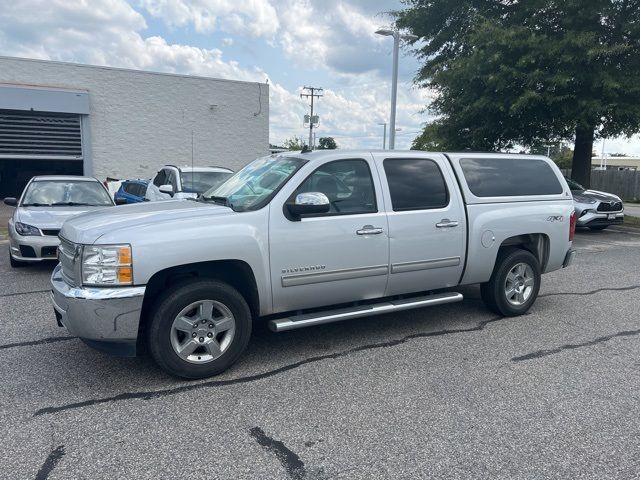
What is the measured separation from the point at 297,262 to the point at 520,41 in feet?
38.5

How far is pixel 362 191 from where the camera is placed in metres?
4.82

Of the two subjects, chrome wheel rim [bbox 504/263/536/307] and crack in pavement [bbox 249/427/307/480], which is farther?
chrome wheel rim [bbox 504/263/536/307]

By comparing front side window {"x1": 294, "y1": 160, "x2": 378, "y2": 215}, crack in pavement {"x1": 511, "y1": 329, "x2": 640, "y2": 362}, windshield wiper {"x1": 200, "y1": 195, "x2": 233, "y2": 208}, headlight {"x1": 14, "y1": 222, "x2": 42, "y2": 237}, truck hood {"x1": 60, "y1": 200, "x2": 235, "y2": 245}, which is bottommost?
crack in pavement {"x1": 511, "y1": 329, "x2": 640, "y2": 362}

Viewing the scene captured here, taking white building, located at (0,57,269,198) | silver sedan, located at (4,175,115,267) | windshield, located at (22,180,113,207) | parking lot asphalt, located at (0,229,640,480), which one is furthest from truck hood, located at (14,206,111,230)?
white building, located at (0,57,269,198)

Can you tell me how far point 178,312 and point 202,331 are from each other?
26 centimetres

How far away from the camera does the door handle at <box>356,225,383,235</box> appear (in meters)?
4.62

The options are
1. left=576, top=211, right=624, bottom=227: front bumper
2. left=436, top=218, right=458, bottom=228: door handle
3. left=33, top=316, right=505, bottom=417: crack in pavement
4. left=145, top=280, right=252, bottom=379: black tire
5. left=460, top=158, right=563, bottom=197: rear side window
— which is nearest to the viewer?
left=33, top=316, right=505, bottom=417: crack in pavement

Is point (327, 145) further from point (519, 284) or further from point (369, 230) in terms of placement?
point (369, 230)

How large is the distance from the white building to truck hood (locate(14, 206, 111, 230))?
43.4 ft

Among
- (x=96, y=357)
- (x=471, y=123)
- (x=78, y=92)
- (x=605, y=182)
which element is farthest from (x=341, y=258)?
(x=605, y=182)

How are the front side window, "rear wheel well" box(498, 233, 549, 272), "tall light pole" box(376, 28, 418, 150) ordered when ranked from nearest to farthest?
the front side window
"rear wheel well" box(498, 233, 549, 272)
"tall light pole" box(376, 28, 418, 150)

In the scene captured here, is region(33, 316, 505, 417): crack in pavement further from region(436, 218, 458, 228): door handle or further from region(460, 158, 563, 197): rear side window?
region(460, 158, 563, 197): rear side window

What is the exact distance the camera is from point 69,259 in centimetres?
406

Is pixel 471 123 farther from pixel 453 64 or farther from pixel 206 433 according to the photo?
pixel 206 433
